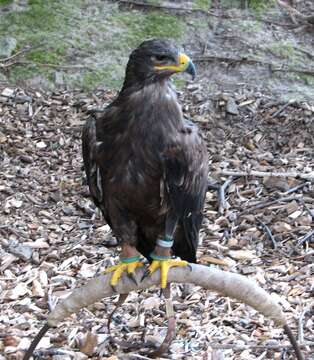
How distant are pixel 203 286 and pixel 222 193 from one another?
1.86 metres

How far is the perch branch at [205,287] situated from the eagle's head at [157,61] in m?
0.81

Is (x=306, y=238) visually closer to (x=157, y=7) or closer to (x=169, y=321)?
(x=169, y=321)

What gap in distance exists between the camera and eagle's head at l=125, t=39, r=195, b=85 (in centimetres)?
319

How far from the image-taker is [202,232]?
4816 millimetres

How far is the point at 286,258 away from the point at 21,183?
189 centimetres

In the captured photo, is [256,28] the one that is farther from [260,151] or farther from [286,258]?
[286,258]

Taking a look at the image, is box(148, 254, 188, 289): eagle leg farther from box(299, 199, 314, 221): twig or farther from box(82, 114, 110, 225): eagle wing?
box(299, 199, 314, 221): twig

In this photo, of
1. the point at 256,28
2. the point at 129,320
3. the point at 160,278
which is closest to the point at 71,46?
the point at 256,28

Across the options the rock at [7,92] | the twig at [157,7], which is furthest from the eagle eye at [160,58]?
the twig at [157,7]

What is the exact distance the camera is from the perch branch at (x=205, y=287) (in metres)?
3.19

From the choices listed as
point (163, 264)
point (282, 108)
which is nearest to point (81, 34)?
point (282, 108)

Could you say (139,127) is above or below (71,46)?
above

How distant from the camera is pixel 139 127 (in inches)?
130

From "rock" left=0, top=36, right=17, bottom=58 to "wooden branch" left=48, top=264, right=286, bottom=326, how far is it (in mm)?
3494
